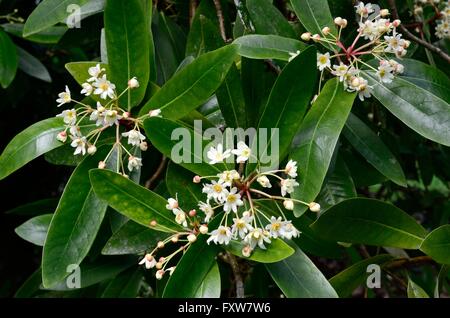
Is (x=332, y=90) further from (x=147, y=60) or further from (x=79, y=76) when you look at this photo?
(x=79, y=76)

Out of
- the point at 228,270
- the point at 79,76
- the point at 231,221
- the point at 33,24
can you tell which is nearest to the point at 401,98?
the point at 231,221

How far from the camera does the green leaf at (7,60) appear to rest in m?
2.19

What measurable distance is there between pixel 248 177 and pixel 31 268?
2386 millimetres

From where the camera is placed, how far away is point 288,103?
1.30 m

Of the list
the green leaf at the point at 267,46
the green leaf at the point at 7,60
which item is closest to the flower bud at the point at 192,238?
the green leaf at the point at 267,46

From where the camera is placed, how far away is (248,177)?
1.31m

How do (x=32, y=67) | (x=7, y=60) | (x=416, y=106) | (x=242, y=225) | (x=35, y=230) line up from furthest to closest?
(x=32, y=67), (x=7, y=60), (x=35, y=230), (x=416, y=106), (x=242, y=225)

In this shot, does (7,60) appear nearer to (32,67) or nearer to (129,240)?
(32,67)

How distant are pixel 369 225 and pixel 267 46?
536 mm

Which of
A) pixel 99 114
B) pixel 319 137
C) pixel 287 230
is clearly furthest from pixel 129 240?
pixel 319 137

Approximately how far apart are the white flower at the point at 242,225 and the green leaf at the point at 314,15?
1.96 feet

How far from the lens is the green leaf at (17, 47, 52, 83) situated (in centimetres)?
251

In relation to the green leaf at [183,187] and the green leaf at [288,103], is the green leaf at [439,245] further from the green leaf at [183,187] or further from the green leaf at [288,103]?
the green leaf at [183,187]

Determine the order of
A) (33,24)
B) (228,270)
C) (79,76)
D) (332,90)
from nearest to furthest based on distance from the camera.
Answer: (332,90), (79,76), (33,24), (228,270)
